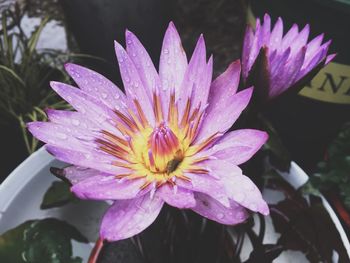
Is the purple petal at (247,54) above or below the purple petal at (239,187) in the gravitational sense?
above

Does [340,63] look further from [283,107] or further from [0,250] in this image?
[0,250]

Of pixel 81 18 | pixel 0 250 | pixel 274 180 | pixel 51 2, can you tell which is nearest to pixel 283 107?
pixel 274 180

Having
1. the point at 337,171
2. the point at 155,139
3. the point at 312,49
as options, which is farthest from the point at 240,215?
the point at 337,171

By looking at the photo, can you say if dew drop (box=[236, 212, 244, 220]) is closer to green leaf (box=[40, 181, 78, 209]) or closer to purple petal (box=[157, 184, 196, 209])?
purple petal (box=[157, 184, 196, 209])

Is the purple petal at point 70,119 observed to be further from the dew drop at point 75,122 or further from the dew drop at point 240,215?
the dew drop at point 240,215

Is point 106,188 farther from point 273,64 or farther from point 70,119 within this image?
point 273,64

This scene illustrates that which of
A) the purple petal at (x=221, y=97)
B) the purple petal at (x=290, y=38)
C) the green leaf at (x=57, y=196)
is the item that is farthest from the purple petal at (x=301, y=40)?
the green leaf at (x=57, y=196)

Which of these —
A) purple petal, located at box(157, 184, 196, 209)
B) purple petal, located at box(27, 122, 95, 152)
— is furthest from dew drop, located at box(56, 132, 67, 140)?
purple petal, located at box(157, 184, 196, 209)
